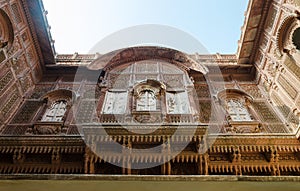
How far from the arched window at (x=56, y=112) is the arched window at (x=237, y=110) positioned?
5472mm

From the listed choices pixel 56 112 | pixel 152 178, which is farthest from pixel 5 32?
pixel 152 178

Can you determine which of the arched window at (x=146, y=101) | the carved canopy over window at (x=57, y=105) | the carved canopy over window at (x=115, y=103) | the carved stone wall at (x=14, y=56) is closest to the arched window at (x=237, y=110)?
the arched window at (x=146, y=101)

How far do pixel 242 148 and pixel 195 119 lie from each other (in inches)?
62.1

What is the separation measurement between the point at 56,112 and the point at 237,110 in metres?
6.02

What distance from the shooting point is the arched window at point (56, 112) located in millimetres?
8766

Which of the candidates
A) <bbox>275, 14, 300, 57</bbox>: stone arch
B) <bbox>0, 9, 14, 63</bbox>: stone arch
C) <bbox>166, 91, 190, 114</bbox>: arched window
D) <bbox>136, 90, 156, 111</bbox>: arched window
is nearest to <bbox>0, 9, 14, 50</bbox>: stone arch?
<bbox>0, 9, 14, 63</bbox>: stone arch

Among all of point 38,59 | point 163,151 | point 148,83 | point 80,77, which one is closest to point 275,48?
point 148,83

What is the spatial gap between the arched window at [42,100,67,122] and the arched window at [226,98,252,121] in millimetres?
5472

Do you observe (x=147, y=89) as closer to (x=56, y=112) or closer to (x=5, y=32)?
(x=56, y=112)

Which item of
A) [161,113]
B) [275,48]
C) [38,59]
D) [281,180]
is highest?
[38,59]

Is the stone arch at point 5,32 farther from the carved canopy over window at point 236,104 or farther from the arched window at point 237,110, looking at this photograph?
the arched window at point 237,110

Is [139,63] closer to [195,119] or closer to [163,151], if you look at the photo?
[195,119]

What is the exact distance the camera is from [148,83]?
9.72m

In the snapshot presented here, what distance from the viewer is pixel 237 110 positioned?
927 cm
